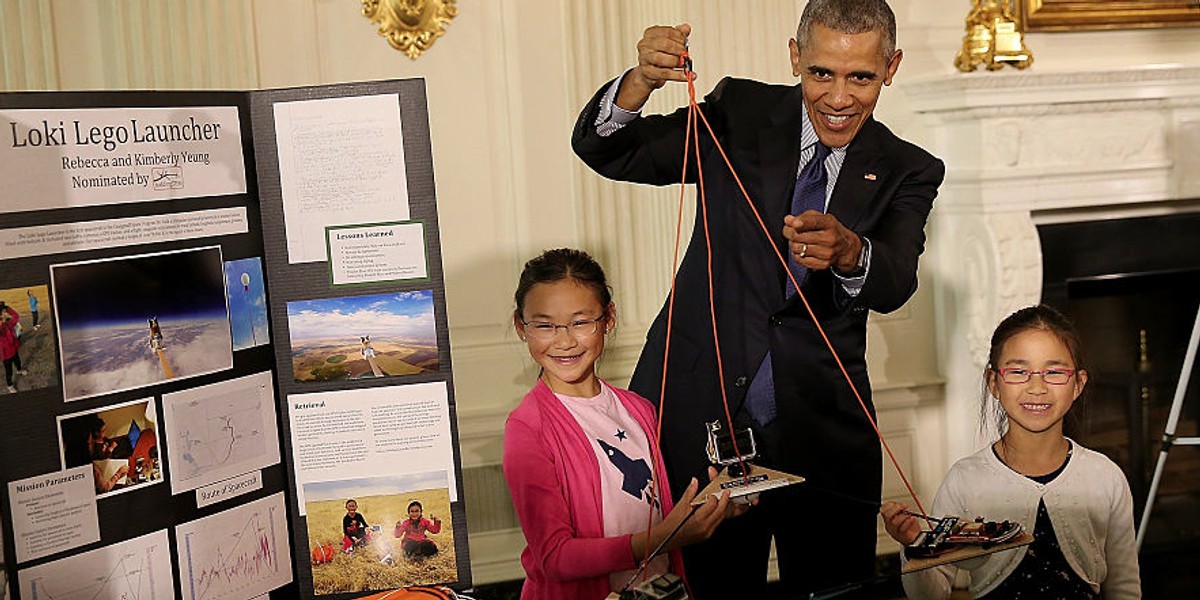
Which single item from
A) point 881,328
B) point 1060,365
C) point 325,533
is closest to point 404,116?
point 325,533

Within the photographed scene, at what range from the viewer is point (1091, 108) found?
11.0 feet

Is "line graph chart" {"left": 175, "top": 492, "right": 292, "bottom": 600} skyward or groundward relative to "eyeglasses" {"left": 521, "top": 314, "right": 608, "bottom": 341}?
groundward

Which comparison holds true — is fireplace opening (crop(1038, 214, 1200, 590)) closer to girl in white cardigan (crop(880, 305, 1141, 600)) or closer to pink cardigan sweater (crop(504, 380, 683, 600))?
girl in white cardigan (crop(880, 305, 1141, 600))

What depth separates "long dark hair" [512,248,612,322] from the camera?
2000 millimetres

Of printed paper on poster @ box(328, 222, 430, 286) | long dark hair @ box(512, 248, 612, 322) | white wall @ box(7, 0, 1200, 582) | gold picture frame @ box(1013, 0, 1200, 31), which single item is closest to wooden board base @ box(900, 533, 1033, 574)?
long dark hair @ box(512, 248, 612, 322)

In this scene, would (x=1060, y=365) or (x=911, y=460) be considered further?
(x=911, y=460)

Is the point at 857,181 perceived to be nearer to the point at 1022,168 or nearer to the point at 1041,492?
the point at 1041,492

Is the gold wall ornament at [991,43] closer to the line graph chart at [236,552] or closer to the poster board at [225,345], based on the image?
the poster board at [225,345]

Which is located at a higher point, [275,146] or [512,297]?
[275,146]

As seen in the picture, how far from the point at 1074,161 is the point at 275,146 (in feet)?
7.48

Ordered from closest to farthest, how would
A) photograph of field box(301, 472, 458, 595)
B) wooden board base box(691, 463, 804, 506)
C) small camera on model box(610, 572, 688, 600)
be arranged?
small camera on model box(610, 572, 688, 600)
wooden board base box(691, 463, 804, 506)
photograph of field box(301, 472, 458, 595)

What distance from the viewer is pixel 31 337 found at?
1738 millimetres

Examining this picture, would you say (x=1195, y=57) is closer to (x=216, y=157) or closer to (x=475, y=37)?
(x=475, y=37)

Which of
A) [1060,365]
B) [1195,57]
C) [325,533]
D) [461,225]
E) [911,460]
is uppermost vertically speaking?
[1195,57]
